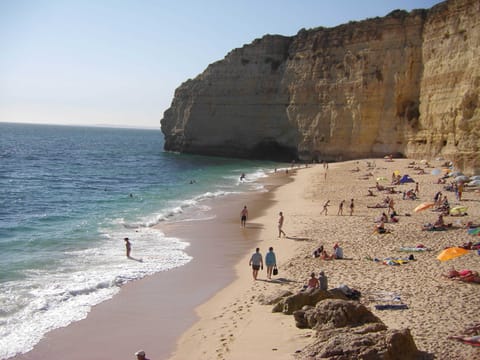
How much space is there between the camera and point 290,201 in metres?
30.0

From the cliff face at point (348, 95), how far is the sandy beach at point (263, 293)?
15388 mm

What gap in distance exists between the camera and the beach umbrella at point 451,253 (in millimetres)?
13586

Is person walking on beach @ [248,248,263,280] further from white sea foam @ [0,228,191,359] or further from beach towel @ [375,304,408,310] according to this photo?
beach towel @ [375,304,408,310]

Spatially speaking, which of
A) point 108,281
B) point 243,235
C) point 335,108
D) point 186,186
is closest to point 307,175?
point 186,186

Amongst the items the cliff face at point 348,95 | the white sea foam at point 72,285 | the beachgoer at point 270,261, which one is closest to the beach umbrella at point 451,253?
the beachgoer at point 270,261

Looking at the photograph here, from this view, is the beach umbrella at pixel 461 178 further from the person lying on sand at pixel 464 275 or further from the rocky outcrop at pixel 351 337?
the rocky outcrop at pixel 351 337

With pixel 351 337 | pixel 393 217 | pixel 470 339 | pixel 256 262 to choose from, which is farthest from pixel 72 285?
pixel 393 217

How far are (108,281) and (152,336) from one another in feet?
13.1

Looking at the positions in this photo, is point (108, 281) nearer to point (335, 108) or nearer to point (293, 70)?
point (335, 108)

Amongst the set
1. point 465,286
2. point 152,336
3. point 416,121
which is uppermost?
point 416,121

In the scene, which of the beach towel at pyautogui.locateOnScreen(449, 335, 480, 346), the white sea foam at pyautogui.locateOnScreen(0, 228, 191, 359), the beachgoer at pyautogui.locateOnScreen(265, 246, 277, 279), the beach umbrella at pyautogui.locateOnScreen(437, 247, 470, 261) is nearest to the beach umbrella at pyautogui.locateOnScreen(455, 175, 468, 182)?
the beach umbrella at pyautogui.locateOnScreen(437, 247, 470, 261)

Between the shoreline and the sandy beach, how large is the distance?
1.0 inches

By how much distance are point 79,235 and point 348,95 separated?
40.9m

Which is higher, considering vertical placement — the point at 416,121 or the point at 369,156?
the point at 416,121
